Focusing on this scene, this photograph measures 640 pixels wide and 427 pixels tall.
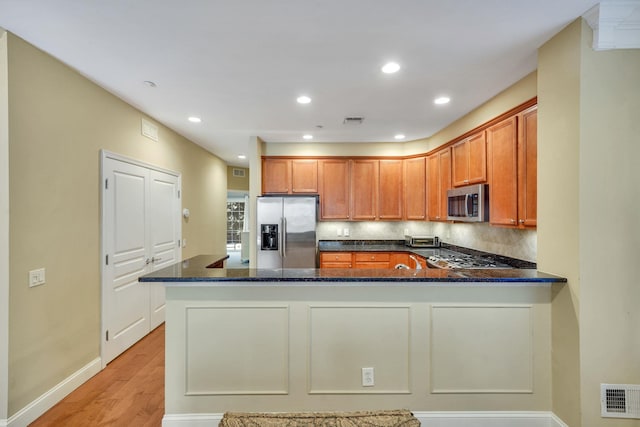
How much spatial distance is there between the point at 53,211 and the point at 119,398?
1610 mm

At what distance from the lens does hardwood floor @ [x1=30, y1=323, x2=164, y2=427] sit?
6.94 ft

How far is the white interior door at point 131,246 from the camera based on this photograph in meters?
2.88

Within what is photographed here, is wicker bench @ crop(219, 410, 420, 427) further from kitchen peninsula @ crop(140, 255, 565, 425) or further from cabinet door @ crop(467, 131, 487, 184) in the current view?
cabinet door @ crop(467, 131, 487, 184)

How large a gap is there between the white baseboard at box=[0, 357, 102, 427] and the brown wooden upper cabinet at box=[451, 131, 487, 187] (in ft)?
14.1

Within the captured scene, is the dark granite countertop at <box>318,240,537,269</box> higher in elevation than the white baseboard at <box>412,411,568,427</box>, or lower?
higher

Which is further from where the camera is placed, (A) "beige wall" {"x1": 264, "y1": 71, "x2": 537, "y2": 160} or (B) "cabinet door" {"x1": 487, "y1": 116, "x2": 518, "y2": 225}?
(A) "beige wall" {"x1": 264, "y1": 71, "x2": 537, "y2": 160}

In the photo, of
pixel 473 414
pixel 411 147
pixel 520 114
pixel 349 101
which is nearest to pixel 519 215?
pixel 520 114

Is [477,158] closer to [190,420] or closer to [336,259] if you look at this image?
[336,259]

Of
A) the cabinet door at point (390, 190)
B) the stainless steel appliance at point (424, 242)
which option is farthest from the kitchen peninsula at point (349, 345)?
the cabinet door at point (390, 190)

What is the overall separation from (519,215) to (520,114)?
90 centimetres

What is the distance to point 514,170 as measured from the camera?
2604 millimetres

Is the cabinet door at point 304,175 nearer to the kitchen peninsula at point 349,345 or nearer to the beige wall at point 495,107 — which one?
the beige wall at point 495,107

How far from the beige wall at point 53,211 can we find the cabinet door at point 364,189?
319 cm

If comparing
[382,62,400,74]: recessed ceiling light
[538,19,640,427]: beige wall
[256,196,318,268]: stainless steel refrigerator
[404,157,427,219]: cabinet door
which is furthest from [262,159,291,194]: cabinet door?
[538,19,640,427]: beige wall
